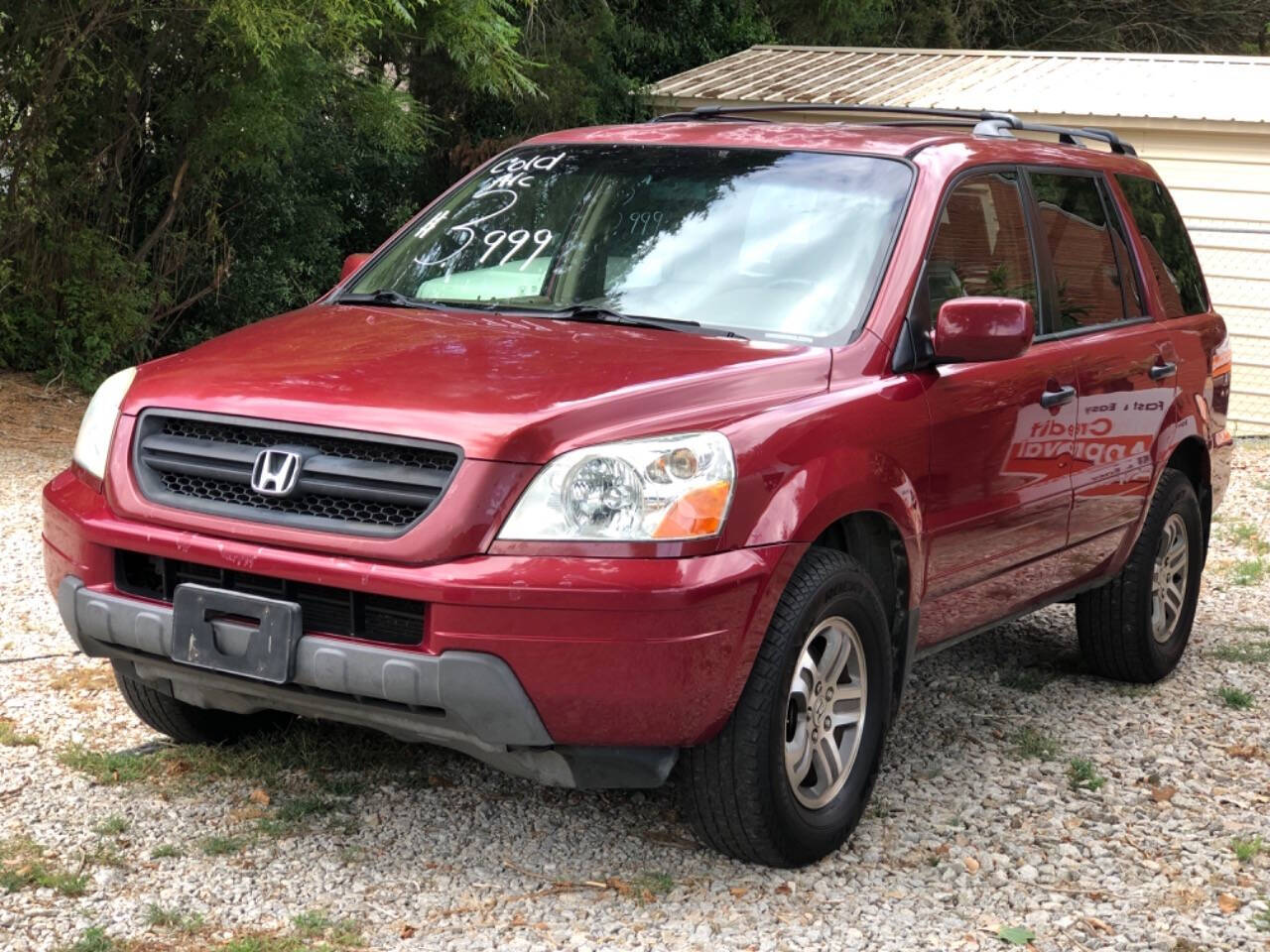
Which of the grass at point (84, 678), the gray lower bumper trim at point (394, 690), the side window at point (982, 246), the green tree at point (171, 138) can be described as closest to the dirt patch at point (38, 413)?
the green tree at point (171, 138)

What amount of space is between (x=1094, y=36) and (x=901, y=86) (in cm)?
1105

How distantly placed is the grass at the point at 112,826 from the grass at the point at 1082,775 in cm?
277

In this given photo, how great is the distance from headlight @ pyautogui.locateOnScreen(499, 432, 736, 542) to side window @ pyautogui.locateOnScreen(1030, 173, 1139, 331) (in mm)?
2129

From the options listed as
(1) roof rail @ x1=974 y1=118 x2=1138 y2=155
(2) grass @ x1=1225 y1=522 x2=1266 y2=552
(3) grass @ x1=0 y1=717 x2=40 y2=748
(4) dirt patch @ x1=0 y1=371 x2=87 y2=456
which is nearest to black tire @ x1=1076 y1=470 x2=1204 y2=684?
(1) roof rail @ x1=974 y1=118 x2=1138 y2=155

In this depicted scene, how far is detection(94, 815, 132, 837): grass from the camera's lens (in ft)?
14.3

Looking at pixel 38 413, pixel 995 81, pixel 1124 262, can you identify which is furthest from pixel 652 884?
pixel 995 81

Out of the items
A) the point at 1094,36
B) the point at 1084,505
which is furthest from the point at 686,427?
the point at 1094,36

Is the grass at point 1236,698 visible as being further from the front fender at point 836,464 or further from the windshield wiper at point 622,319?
the windshield wiper at point 622,319

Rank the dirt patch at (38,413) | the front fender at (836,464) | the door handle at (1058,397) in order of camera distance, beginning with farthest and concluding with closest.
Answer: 1. the dirt patch at (38,413)
2. the door handle at (1058,397)
3. the front fender at (836,464)

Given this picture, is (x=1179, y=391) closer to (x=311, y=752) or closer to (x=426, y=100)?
(x=311, y=752)

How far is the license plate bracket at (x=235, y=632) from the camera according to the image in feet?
12.5

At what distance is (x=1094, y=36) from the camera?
2722cm

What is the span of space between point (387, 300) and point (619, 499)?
5.24 feet

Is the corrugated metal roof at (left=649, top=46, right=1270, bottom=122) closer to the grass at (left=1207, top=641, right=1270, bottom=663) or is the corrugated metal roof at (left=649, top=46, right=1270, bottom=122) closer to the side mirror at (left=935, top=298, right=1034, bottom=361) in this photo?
the grass at (left=1207, top=641, right=1270, bottom=663)
